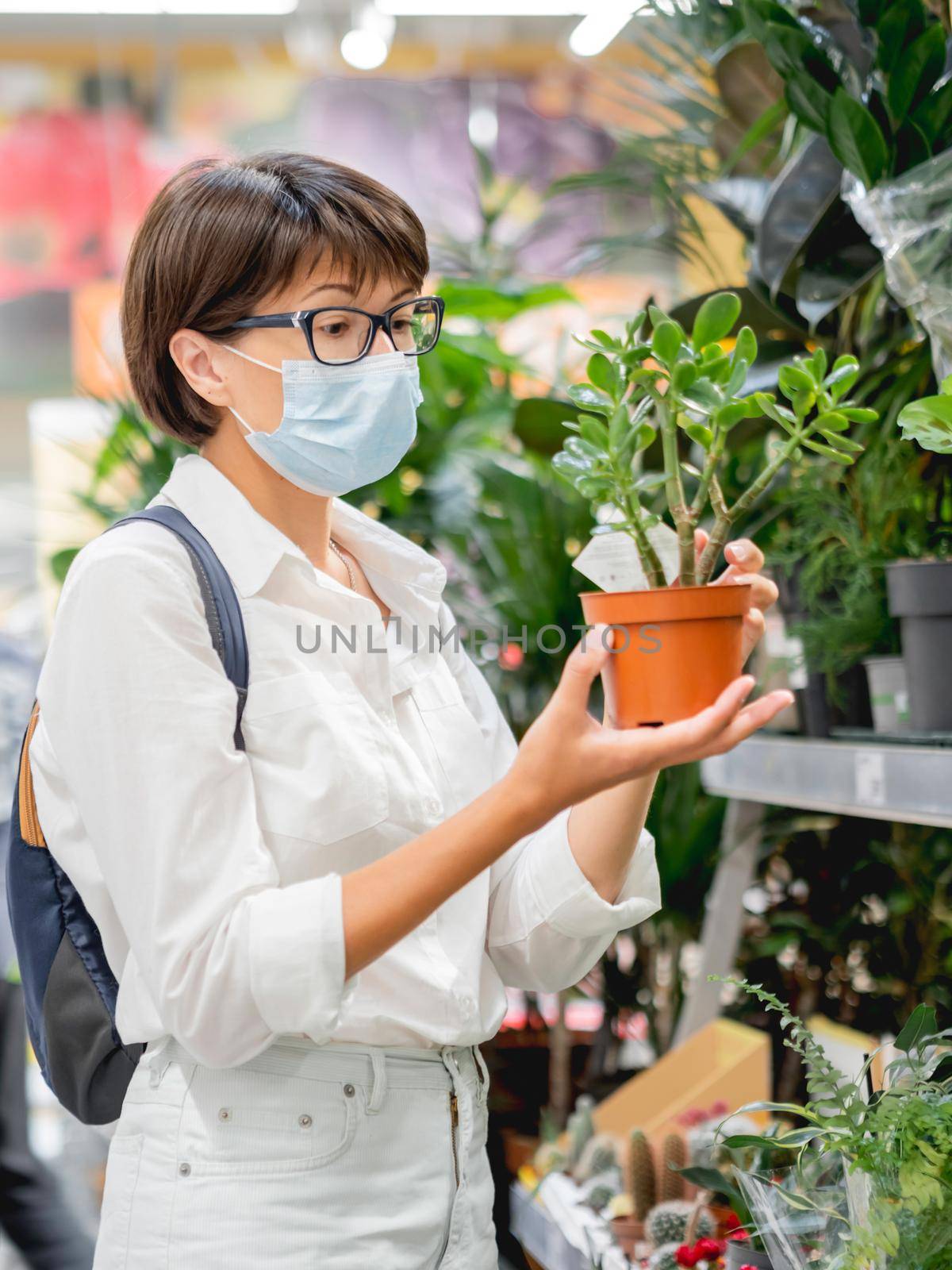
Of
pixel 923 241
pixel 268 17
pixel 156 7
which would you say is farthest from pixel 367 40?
pixel 923 241

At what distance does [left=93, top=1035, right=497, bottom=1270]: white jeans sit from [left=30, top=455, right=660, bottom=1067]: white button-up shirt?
0.04 meters

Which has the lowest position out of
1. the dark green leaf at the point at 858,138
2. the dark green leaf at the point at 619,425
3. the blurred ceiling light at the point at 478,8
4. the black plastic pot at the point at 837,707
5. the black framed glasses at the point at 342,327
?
the black plastic pot at the point at 837,707

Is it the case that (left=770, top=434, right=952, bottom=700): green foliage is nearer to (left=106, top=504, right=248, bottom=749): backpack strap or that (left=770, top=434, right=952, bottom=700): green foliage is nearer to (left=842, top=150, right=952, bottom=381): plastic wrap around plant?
(left=842, top=150, right=952, bottom=381): plastic wrap around plant

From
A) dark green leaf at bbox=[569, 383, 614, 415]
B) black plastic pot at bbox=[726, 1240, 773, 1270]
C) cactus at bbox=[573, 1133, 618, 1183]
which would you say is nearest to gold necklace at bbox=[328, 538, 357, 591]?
dark green leaf at bbox=[569, 383, 614, 415]

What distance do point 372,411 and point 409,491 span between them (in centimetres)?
166

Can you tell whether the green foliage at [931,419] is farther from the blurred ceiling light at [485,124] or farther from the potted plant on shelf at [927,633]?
the blurred ceiling light at [485,124]

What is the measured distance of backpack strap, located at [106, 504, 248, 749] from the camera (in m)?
0.99

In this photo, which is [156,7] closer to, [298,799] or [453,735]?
[453,735]

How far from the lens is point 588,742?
0.82 meters

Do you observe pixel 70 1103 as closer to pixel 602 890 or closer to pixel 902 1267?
pixel 602 890

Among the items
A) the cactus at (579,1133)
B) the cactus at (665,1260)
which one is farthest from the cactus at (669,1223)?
the cactus at (579,1133)

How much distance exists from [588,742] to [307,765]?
0.90 ft

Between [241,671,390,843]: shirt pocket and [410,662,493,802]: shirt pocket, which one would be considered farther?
[410,662,493,802]: shirt pocket

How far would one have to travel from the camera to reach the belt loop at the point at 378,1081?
3.32ft
